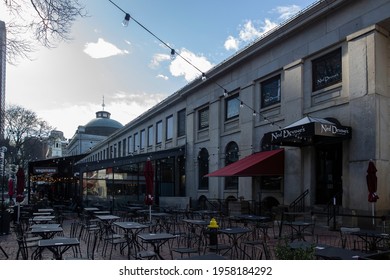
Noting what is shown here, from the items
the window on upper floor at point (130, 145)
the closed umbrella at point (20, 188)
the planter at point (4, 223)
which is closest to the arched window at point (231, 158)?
the closed umbrella at point (20, 188)

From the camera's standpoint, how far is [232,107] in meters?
21.4

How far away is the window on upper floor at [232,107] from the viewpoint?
20.9 metres

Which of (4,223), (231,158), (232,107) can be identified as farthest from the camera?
(232,107)

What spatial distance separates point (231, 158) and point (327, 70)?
26.0 feet

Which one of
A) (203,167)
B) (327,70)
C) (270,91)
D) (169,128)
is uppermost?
(327,70)

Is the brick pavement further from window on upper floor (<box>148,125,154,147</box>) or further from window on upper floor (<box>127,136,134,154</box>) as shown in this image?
window on upper floor (<box>127,136,134,154</box>)

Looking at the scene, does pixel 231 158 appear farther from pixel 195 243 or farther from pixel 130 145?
pixel 130 145

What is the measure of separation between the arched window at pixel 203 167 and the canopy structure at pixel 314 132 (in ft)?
31.0

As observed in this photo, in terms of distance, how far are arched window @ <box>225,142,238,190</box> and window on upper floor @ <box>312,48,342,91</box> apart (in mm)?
6596

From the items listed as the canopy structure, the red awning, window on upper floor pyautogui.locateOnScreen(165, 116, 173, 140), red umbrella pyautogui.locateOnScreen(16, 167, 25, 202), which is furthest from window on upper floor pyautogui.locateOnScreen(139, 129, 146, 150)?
the canopy structure

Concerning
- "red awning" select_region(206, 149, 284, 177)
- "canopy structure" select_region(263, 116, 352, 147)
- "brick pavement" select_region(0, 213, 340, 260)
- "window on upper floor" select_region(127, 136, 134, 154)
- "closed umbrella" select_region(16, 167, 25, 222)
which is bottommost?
"brick pavement" select_region(0, 213, 340, 260)

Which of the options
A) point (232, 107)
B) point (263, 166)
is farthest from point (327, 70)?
point (232, 107)

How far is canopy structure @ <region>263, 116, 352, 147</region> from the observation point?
12695mm
